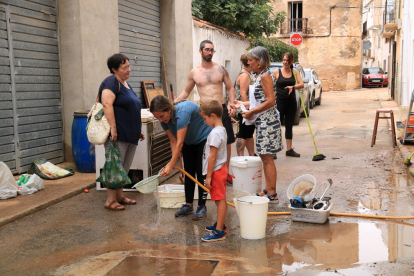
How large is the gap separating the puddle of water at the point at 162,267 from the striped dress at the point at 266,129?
1.92 meters

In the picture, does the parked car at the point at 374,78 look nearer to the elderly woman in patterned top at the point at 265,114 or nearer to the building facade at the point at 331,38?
the building facade at the point at 331,38

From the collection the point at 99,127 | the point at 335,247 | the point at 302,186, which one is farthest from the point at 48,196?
the point at 335,247

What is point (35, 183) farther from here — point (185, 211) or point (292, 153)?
point (292, 153)

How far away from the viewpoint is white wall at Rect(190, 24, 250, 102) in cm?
1302

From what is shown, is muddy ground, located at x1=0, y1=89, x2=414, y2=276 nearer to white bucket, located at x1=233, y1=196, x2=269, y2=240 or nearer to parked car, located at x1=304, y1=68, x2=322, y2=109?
white bucket, located at x1=233, y1=196, x2=269, y2=240

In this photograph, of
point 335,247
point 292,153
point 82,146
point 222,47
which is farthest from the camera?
point 222,47

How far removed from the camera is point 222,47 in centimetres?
1562

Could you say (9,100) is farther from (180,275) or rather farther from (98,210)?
(180,275)

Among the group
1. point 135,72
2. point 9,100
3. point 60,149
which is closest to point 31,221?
point 9,100

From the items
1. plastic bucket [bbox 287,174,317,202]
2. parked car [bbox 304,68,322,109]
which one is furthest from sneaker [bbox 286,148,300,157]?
parked car [bbox 304,68,322,109]

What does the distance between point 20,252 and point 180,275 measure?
163cm

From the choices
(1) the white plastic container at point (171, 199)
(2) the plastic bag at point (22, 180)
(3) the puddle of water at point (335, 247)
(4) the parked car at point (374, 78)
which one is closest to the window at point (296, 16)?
(4) the parked car at point (374, 78)

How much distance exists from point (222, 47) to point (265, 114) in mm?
10511

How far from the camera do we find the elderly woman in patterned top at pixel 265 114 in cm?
532
